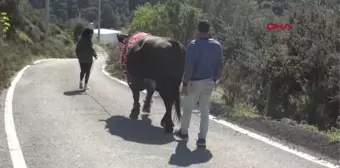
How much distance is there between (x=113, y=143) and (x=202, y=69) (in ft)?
6.08

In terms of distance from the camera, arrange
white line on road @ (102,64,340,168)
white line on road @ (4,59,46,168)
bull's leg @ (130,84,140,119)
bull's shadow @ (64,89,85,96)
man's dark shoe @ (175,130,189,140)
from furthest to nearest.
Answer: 1. bull's shadow @ (64,89,85,96)
2. bull's leg @ (130,84,140,119)
3. man's dark shoe @ (175,130,189,140)
4. white line on road @ (102,64,340,168)
5. white line on road @ (4,59,46,168)

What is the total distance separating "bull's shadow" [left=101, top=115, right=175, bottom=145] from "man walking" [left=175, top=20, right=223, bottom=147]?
785 millimetres

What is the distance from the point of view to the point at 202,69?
8328 millimetres

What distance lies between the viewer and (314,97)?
1169 cm

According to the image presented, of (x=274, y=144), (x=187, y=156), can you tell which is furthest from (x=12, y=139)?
(x=274, y=144)

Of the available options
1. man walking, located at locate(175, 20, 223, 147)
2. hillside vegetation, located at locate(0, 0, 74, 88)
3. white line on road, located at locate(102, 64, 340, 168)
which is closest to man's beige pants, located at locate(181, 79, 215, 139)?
man walking, located at locate(175, 20, 223, 147)

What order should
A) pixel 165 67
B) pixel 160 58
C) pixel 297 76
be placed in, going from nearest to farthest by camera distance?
pixel 165 67 → pixel 160 58 → pixel 297 76

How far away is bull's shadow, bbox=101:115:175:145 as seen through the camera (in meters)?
8.83

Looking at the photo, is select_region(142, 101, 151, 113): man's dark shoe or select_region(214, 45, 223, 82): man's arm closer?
select_region(214, 45, 223, 82): man's arm

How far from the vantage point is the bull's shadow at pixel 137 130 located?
883cm

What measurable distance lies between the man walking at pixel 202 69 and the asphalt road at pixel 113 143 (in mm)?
608

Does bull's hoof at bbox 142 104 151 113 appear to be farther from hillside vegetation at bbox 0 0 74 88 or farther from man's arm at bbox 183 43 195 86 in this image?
hillside vegetation at bbox 0 0 74 88

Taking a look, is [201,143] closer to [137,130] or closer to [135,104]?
[137,130]

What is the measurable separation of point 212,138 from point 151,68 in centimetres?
176
